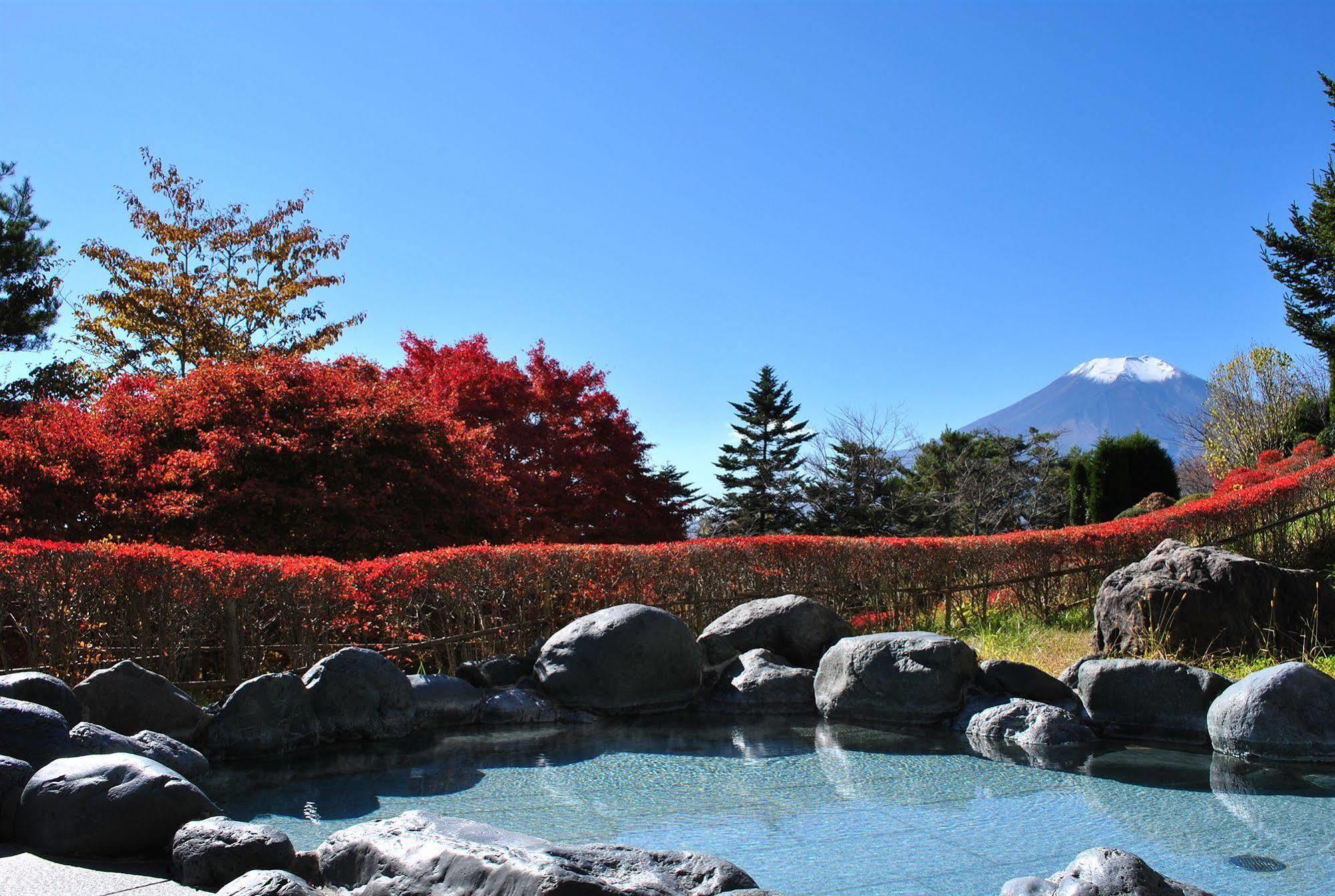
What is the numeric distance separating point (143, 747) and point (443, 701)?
2749 mm

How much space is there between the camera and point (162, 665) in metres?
7.54

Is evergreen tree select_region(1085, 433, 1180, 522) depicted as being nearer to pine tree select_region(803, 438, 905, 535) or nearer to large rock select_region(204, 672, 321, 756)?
pine tree select_region(803, 438, 905, 535)

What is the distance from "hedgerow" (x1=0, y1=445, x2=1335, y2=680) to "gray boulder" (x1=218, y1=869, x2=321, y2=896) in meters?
4.43

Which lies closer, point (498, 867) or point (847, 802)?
point (498, 867)

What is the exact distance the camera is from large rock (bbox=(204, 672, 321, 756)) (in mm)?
6742

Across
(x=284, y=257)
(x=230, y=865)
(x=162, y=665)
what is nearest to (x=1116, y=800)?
(x=230, y=865)

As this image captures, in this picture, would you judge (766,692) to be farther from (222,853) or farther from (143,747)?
(222,853)

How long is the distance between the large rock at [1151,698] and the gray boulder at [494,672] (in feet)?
16.3

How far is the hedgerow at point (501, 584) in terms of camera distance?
7160 mm

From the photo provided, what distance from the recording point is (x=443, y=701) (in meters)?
7.93

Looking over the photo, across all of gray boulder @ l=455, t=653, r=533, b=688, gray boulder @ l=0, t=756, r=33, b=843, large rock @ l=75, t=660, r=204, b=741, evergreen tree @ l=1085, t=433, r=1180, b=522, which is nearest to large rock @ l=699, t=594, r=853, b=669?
gray boulder @ l=455, t=653, r=533, b=688

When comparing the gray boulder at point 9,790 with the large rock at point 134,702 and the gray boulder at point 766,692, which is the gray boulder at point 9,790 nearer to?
the large rock at point 134,702

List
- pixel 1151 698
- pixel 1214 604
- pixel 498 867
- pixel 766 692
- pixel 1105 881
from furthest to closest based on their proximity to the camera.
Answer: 1. pixel 1214 604
2. pixel 766 692
3. pixel 1151 698
4. pixel 498 867
5. pixel 1105 881

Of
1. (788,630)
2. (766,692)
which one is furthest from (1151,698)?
(788,630)
